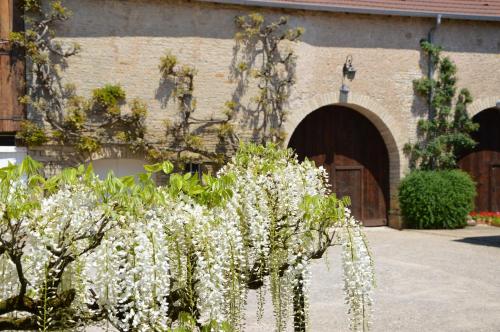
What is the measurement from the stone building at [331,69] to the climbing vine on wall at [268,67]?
A: 0.58ft

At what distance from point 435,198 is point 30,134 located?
299 inches

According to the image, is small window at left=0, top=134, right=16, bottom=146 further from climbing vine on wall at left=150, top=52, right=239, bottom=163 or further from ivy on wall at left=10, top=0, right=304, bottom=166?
climbing vine on wall at left=150, top=52, right=239, bottom=163

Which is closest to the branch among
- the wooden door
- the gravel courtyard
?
the gravel courtyard

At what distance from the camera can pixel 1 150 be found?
10234 millimetres

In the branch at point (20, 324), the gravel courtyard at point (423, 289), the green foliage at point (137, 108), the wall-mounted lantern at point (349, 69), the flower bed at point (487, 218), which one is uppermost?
the wall-mounted lantern at point (349, 69)

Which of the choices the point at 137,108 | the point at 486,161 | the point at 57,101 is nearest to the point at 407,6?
the point at 486,161

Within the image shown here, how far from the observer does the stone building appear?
35.5 ft

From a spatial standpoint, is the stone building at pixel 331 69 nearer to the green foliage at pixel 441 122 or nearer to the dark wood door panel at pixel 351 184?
the dark wood door panel at pixel 351 184

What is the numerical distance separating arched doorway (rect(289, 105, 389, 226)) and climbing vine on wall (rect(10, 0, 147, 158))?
365 centimetres

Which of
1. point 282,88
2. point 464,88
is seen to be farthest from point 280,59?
point 464,88

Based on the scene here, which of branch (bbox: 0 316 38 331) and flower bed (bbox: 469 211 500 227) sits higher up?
branch (bbox: 0 316 38 331)

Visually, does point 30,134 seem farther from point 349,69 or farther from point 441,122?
point 441,122

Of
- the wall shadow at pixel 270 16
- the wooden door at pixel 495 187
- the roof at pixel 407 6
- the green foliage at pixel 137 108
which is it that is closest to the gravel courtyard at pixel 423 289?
the wooden door at pixel 495 187

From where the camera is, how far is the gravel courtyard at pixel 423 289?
5.31m
